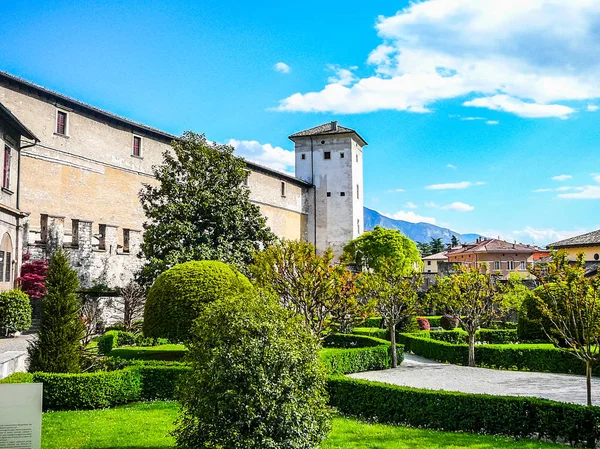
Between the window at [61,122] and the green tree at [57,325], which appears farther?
the window at [61,122]

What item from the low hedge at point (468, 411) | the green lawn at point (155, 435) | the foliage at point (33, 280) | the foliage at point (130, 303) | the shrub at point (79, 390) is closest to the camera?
the green lawn at point (155, 435)

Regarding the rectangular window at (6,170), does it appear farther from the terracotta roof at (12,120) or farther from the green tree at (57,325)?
the green tree at (57,325)

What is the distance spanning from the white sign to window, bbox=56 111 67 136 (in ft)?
78.2

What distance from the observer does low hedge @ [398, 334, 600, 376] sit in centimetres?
→ 1694

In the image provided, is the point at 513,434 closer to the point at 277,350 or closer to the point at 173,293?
the point at 277,350

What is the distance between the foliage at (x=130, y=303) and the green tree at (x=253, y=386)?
15602 millimetres

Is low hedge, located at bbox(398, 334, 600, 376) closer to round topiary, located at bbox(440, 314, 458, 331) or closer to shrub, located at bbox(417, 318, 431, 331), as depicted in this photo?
shrub, located at bbox(417, 318, 431, 331)

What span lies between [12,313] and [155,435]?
10.9 m

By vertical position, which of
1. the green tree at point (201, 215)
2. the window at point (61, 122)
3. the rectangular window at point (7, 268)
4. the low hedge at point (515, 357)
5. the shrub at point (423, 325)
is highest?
the window at point (61, 122)

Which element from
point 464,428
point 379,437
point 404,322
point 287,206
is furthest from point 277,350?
point 287,206

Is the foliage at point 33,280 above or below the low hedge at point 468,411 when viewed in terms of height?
above

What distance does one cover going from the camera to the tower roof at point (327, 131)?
51.9 m

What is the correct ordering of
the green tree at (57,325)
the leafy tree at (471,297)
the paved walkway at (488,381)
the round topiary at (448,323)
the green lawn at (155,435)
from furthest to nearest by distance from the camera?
the round topiary at (448,323), the leafy tree at (471,297), the paved walkway at (488,381), the green tree at (57,325), the green lawn at (155,435)

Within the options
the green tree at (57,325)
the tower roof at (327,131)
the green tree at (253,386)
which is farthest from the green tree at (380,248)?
the green tree at (253,386)
